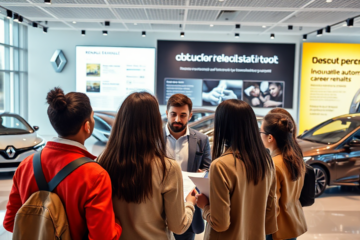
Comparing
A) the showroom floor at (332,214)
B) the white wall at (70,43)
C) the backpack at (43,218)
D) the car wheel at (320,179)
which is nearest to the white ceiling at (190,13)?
the white wall at (70,43)

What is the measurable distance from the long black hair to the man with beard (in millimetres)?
1221

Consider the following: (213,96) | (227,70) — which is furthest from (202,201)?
(227,70)

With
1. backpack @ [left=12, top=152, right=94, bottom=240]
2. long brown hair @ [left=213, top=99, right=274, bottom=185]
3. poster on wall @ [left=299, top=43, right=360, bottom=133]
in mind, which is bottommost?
backpack @ [left=12, top=152, right=94, bottom=240]

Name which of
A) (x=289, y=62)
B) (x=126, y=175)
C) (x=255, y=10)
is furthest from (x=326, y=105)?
(x=126, y=175)

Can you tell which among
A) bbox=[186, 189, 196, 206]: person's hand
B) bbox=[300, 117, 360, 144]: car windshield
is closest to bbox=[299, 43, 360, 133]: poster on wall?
bbox=[300, 117, 360, 144]: car windshield

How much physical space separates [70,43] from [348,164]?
8.74 meters

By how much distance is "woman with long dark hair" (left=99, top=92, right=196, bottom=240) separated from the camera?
4.34ft

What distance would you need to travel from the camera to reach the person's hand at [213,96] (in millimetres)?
10055

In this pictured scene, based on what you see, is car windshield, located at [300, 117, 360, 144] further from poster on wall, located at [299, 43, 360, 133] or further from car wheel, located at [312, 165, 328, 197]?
poster on wall, located at [299, 43, 360, 133]

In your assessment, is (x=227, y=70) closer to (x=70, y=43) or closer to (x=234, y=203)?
(x=70, y=43)

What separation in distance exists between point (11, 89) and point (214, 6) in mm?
7216

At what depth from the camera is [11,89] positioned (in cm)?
998

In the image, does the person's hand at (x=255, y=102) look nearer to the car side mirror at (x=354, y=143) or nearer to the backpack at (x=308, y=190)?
the car side mirror at (x=354, y=143)

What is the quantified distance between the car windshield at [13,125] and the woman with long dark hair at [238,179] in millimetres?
5402
